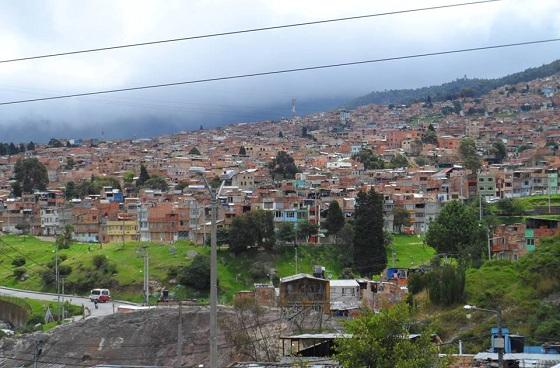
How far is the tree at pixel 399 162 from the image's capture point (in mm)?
79062

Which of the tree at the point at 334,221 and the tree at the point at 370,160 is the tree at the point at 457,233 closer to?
the tree at the point at 334,221

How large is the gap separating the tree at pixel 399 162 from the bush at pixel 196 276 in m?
38.1

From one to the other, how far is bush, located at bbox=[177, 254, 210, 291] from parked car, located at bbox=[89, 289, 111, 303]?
3523 millimetres

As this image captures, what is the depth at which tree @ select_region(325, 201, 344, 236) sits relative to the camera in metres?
48.6

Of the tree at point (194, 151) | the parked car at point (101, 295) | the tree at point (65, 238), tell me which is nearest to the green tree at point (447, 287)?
the parked car at point (101, 295)

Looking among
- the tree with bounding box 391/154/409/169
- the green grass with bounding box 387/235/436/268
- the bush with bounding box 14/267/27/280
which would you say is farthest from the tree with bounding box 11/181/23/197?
the green grass with bounding box 387/235/436/268

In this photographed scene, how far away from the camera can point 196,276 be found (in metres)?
42.2

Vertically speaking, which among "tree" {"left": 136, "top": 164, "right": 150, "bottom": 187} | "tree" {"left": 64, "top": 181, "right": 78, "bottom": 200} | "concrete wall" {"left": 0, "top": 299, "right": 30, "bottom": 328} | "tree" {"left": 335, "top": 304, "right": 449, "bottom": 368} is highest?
"tree" {"left": 136, "top": 164, "right": 150, "bottom": 187}

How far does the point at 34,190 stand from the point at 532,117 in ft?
221

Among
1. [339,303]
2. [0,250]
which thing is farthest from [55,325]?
[0,250]

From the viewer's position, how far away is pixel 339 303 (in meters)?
35.9

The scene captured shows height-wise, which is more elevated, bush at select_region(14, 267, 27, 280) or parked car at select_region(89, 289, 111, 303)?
bush at select_region(14, 267, 27, 280)

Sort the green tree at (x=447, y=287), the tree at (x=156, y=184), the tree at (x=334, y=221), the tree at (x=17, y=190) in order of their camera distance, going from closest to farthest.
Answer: the green tree at (x=447, y=287) < the tree at (x=334, y=221) < the tree at (x=156, y=184) < the tree at (x=17, y=190)

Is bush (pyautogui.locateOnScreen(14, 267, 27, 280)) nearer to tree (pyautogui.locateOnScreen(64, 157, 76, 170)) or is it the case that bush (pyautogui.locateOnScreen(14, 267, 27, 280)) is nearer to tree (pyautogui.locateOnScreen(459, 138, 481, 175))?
tree (pyautogui.locateOnScreen(459, 138, 481, 175))
